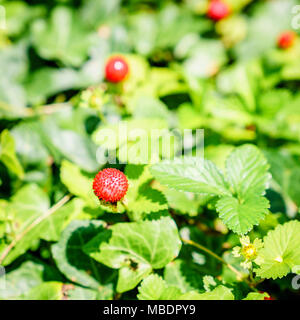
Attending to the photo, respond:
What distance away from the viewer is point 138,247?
51.1 inches

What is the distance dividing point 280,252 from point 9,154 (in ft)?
4.14

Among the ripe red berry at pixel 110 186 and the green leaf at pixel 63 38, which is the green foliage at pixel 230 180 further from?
the green leaf at pixel 63 38

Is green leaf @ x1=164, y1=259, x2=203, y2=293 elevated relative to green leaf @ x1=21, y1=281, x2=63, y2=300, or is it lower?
elevated

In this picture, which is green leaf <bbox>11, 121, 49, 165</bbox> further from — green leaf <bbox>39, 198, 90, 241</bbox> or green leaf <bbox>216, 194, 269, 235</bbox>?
green leaf <bbox>216, 194, 269, 235</bbox>

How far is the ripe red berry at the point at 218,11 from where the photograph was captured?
2531 mm

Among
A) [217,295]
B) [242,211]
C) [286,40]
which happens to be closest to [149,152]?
[242,211]

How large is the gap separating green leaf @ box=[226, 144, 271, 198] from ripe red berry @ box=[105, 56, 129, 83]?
0.85 meters

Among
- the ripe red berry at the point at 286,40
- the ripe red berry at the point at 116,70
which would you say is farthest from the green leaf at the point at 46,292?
the ripe red berry at the point at 286,40

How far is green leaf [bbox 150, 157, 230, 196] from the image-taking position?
117cm

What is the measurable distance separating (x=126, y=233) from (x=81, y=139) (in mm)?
644

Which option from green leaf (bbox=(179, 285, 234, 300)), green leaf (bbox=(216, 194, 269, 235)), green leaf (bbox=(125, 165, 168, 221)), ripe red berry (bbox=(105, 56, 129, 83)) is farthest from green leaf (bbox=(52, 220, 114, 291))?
ripe red berry (bbox=(105, 56, 129, 83))

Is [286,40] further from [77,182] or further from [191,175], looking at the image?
[77,182]

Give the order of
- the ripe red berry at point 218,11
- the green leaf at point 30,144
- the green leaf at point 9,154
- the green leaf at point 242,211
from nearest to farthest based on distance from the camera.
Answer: the green leaf at point 242,211, the green leaf at point 9,154, the green leaf at point 30,144, the ripe red berry at point 218,11
